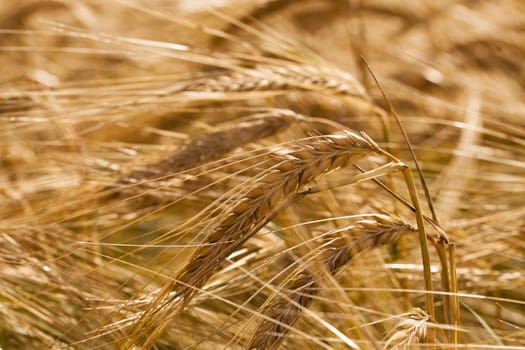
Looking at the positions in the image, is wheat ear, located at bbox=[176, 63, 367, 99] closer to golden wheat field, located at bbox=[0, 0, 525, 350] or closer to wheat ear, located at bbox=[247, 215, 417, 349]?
golden wheat field, located at bbox=[0, 0, 525, 350]

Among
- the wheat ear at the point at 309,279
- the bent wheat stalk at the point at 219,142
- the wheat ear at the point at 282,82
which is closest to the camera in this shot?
the wheat ear at the point at 309,279

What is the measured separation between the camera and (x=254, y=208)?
25.3 inches

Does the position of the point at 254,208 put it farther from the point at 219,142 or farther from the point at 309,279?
the point at 219,142

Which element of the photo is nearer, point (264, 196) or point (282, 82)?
point (264, 196)

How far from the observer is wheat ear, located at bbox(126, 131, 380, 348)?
0.64 meters

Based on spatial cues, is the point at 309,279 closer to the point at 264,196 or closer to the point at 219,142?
the point at 264,196

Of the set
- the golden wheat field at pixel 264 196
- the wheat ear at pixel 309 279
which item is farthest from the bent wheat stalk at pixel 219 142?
the wheat ear at pixel 309 279

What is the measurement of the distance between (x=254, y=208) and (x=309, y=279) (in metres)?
0.07

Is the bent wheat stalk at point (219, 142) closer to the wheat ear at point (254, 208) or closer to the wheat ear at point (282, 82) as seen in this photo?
the wheat ear at point (282, 82)

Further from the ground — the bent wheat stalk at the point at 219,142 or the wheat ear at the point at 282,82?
the wheat ear at the point at 282,82

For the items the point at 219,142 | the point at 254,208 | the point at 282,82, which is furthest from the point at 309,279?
the point at 282,82

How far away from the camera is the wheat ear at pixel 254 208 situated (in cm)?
64

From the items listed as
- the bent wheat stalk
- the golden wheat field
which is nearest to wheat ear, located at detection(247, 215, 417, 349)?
the golden wheat field

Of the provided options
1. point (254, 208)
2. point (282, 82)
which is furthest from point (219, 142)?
point (254, 208)
